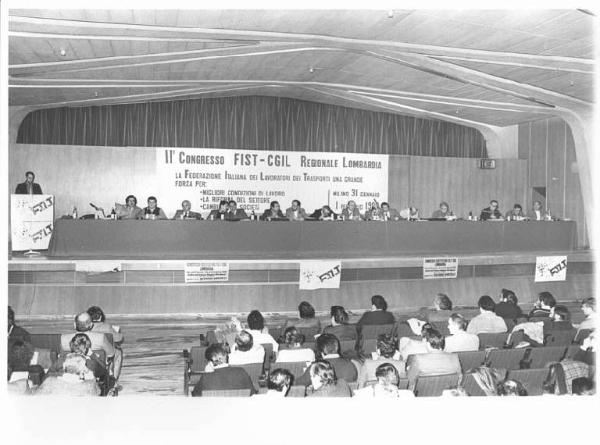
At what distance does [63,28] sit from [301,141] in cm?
675

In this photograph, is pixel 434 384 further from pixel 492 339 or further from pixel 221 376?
pixel 492 339

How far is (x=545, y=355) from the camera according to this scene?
15.4 feet

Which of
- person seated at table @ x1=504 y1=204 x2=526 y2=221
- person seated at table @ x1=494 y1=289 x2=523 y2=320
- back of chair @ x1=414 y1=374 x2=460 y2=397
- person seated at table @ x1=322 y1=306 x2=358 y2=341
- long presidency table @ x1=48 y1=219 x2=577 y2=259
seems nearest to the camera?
back of chair @ x1=414 y1=374 x2=460 y2=397

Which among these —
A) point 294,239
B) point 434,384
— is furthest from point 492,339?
point 294,239

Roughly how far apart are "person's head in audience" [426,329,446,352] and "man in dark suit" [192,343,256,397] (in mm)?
1302

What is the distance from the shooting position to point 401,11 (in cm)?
665

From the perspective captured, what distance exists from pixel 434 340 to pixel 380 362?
0.44 metres

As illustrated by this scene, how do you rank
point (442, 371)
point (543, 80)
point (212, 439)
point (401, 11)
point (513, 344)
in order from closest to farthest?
point (212, 439)
point (442, 371)
point (513, 344)
point (401, 11)
point (543, 80)

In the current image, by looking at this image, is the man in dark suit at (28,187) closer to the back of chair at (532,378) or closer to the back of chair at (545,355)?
the back of chair at (545,355)

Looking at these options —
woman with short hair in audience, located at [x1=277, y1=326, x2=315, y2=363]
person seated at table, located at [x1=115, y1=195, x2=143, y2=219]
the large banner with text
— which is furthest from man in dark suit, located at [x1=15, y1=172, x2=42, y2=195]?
woman with short hair in audience, located at [x1=277, y1=326, x2=315, y2=363]

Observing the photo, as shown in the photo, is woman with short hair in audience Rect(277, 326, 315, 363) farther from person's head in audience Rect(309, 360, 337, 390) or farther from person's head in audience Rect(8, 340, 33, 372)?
person's head in audience Rect(8, 340, 33, 372)

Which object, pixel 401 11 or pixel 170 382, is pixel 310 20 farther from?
pixel 170 382

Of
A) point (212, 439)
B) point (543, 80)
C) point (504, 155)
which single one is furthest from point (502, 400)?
point (504, 155)

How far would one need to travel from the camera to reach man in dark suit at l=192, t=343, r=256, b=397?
12.3 ft
